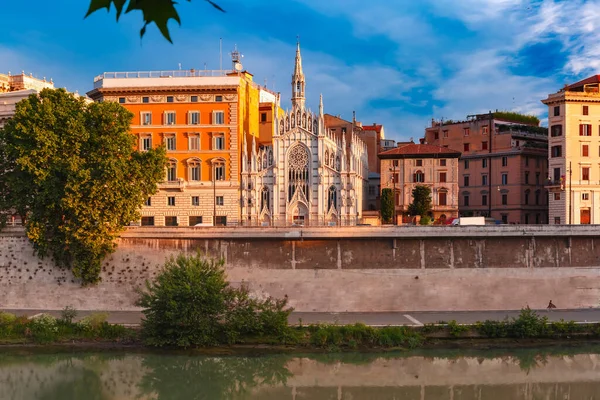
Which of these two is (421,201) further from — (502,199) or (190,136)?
(190,136)

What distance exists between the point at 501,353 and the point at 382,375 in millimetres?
5941

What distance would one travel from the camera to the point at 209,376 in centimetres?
2758

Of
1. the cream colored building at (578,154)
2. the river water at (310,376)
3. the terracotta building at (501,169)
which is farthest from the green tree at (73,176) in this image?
the terracotta building at (501,169)

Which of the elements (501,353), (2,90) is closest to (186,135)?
(2,90)

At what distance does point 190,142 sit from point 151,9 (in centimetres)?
4602

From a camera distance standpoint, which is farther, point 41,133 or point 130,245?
point 130,245

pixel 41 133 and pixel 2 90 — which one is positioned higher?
pixel 2 90

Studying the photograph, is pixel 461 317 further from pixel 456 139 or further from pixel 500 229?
pixel 456 139

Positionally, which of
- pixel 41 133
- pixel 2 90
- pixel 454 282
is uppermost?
pixel 2 90

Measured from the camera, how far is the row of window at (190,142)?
4900 centimetres

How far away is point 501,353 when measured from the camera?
30.4 meters

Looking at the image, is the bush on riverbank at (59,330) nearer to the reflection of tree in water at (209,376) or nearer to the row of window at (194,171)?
the reflection of tree in water at (209,376)

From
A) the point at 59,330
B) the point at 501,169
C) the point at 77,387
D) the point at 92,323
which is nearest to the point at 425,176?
the point at 501,169

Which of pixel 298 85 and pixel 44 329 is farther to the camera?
pixel 298 85
